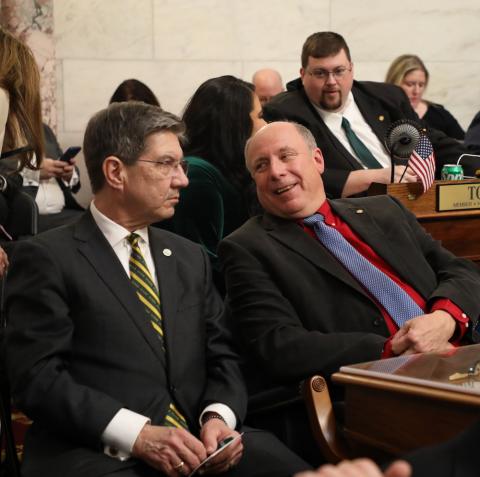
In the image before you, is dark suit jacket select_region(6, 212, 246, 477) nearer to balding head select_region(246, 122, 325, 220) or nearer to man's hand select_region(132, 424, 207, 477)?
man's hand select_region(132, 424, 207, 477)

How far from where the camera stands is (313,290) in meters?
3.06

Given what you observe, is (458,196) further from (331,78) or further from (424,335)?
(424,335)

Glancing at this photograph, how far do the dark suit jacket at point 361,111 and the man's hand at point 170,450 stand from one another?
2.33 m

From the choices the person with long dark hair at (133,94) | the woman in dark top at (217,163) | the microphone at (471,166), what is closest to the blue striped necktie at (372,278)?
the woman in dark top at (217,163)

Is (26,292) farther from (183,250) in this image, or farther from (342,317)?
(342,317)

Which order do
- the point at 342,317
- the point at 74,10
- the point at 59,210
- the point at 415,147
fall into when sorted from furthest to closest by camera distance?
the point at 74,10
the point at 59,210
the point at 415,147
the point at 342,317

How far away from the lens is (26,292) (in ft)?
8.10

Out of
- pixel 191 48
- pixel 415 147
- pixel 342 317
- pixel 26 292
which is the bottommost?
pixel 342 317

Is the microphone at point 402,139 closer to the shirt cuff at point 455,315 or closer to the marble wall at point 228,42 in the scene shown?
the shirt cuff at point 455,315

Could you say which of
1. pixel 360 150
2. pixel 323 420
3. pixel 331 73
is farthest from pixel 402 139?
pixel 323 420

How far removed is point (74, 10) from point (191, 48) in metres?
1.01

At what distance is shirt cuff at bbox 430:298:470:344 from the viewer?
3.07m

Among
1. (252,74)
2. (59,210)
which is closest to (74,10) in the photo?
(252,74)

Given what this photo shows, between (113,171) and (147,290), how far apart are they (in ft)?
1.19
